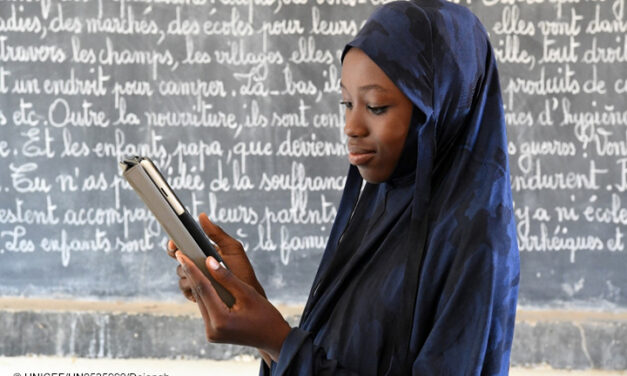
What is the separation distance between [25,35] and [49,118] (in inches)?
11.4

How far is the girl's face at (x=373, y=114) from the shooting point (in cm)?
73

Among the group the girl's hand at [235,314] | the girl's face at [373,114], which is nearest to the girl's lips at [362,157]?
the girl's face at [373,114]

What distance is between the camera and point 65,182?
237 centimetres

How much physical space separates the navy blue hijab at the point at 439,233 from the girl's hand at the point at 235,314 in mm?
23

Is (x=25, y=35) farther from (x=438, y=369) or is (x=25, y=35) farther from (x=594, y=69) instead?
(x=438, y=369)

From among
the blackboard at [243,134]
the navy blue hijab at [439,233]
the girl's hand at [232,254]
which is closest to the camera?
the navy blue hijab at [439,233]

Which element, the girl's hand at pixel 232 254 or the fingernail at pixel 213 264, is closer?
the fingernail at pixel 213 264

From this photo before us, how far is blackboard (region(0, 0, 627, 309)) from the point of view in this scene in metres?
2.30

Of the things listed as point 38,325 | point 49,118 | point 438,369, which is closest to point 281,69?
point 49,118

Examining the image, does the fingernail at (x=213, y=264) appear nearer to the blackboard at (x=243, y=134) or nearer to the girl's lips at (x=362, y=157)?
the girl's lips at (x=362, y=157)

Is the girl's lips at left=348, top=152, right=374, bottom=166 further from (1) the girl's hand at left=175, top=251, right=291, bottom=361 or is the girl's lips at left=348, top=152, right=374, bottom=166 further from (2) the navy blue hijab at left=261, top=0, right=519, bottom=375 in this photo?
(1) the girl's hand at left=175, top=251, right=291, bottom=361

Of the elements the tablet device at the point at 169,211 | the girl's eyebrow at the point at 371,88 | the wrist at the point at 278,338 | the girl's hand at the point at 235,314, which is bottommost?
the wrist at the point at 278,338

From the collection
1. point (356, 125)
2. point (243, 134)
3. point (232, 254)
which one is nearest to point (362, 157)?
point (356, 125)

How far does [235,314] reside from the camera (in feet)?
2.35
